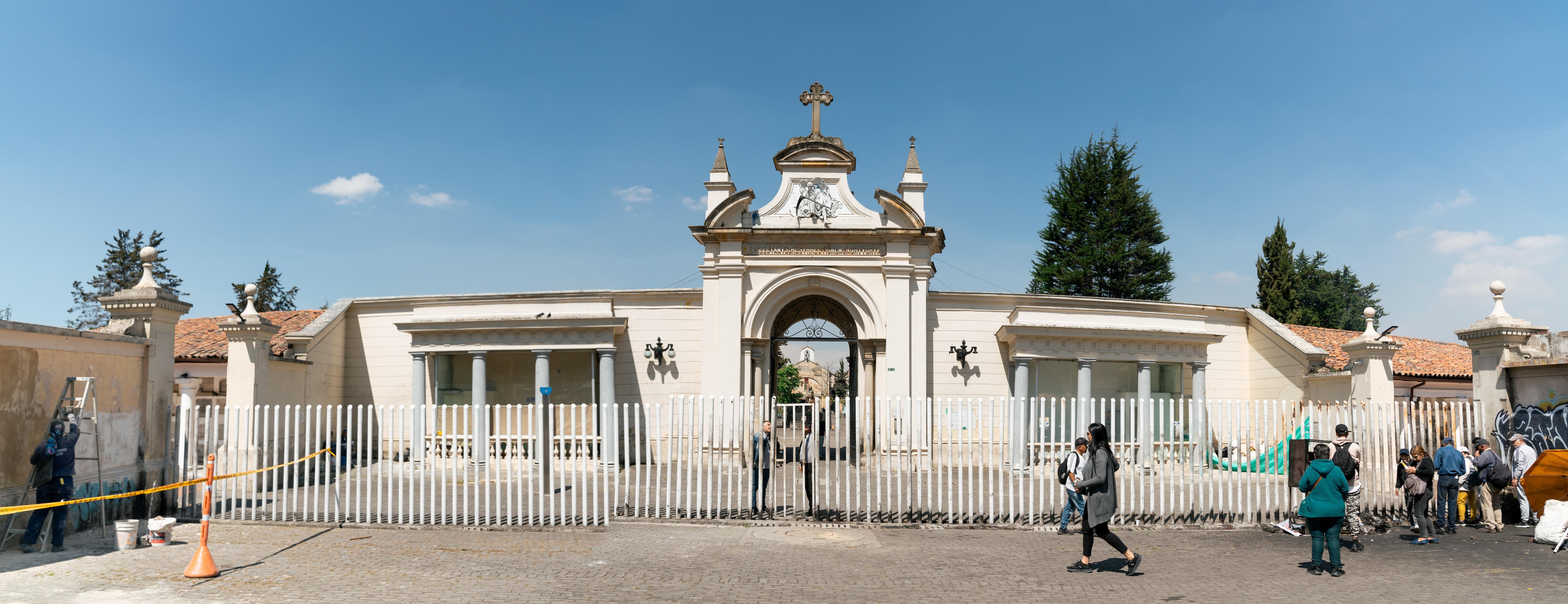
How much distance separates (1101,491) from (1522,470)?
292 inches

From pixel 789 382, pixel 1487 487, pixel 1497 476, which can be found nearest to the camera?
pixel 1497 476

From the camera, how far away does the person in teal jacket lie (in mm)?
8273

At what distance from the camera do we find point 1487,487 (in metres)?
11.3

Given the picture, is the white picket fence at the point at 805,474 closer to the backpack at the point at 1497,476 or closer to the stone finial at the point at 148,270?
the backpack at the point at 1497,476

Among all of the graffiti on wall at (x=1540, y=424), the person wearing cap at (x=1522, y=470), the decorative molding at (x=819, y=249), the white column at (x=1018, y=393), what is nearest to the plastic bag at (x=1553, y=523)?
the person wearing cap at (x=1522, y=470)

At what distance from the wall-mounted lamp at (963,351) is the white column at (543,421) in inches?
336

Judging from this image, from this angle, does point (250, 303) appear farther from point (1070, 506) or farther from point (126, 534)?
point (1070, 506)

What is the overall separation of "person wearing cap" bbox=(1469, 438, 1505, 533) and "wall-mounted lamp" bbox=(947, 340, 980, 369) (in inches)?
359

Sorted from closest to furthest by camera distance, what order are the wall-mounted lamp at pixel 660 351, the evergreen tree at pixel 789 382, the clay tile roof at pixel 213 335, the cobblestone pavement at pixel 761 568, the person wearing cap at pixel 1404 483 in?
the cobblestone pavement at pixel 761 568
the person wearing cap at pixel 1404 483
the wall-mounted lamp at pixel 660 351
the clay tile roof at pixel 213 335
the evergreen tree at pixel 789 382

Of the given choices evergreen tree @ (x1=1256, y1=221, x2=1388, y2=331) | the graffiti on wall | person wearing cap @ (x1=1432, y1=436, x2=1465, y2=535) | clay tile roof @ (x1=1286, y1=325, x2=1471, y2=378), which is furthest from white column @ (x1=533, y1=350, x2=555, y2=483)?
evergreen tree @ (x1=1256, y1=221, x2=1388, y2=331)

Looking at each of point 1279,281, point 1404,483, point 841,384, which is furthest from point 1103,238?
point 1404,483

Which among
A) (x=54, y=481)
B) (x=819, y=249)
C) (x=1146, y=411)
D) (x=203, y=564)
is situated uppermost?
(x=819, y=249)

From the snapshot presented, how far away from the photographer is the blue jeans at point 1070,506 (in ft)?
35.9

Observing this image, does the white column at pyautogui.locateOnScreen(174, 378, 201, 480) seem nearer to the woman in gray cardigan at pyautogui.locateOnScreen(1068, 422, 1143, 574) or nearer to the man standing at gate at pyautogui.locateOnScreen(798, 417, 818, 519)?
the man standing at gate at pyautogui.locateOnScreen(798, 417, 818, 519)
